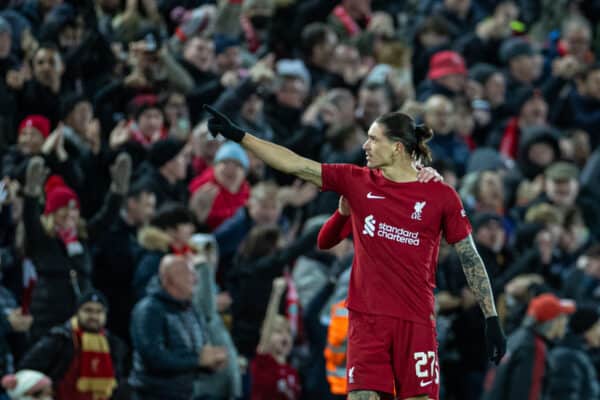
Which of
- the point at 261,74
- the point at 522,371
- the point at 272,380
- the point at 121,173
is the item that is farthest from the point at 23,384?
the point at 261,74

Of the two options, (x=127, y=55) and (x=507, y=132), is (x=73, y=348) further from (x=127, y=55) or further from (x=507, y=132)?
(x=507, y=132)

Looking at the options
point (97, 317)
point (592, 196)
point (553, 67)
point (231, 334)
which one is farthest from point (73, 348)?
point (553, 67)

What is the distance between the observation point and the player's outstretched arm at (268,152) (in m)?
8.23

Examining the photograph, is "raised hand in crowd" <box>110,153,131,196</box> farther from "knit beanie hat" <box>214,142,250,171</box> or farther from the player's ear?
the player's ear

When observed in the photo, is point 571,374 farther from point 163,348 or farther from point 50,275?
point 50,275

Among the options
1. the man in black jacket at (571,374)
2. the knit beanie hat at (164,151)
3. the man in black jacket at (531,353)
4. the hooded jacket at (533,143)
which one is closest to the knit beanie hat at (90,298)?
the knit beanie hat at (164,151)

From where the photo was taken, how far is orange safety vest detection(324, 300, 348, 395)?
38.1 feet

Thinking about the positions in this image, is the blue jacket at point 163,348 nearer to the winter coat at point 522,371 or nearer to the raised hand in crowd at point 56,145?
the raised hand in crowd at point 56,145

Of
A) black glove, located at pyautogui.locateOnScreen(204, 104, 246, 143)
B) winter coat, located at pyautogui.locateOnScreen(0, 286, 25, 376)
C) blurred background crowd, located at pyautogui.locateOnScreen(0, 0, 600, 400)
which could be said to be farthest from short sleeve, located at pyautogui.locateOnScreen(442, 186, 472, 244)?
winter coat, located at pyautogui.locateOnScreen(0, 286, 25, 376)

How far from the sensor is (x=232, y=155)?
13.6 meters

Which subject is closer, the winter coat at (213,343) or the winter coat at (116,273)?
the winter coat at (213,343)

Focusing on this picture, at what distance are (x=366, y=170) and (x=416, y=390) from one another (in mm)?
1280

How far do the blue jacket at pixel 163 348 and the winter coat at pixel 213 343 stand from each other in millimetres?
347

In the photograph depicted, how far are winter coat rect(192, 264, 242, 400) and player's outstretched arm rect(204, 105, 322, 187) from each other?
3845 mm
